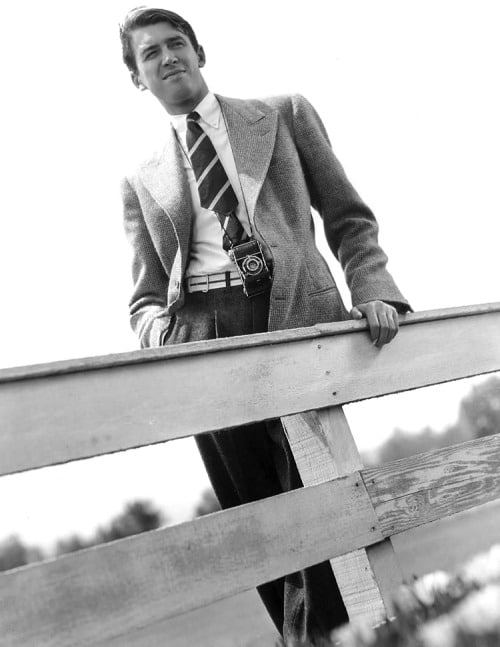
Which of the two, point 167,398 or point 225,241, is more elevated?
point 225,241

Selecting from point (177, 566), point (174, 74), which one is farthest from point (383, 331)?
point (174, 74)

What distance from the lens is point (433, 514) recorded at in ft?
6.13

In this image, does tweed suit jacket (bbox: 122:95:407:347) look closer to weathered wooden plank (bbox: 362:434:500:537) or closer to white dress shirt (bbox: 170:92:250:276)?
white dress shirt (bbox: 170:92:250:276)

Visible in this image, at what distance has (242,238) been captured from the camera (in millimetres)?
2275

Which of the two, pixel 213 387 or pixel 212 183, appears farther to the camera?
pixel 212 183

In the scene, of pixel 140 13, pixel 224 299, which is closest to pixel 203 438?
pixel 224 299

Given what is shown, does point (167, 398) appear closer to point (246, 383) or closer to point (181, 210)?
point (246, 383)

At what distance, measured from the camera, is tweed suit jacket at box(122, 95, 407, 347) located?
2.25m

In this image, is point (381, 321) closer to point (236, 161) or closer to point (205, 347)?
point (205, 347)

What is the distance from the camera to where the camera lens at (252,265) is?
2.21 m

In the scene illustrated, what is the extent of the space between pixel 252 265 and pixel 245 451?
54cm

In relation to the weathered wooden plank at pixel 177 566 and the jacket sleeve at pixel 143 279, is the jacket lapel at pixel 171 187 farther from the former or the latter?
the weathered wooden plank at pixel 177 566

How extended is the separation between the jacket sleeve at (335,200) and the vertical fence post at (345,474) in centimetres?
62

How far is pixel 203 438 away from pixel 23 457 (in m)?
1.01
